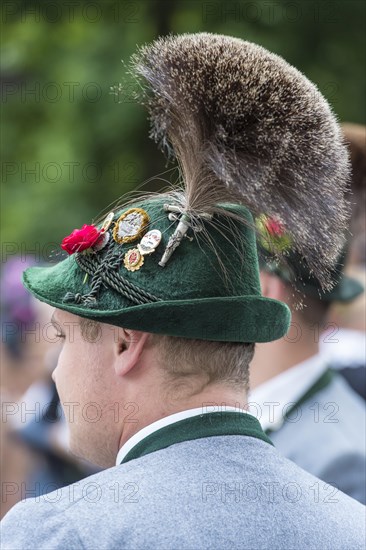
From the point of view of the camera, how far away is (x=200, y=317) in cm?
201

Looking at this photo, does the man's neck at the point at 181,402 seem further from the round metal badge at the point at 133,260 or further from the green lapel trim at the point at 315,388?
the green lapel trim at the point at 315,388

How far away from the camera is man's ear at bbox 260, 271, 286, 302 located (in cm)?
340

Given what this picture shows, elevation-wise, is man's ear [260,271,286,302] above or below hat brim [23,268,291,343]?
below

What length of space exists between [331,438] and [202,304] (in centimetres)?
155

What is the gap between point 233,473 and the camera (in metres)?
1.97

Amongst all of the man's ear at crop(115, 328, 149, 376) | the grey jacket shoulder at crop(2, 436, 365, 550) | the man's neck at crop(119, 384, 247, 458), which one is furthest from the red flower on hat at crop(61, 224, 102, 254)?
the grey jacket shoulder at crop(2, 436, 365, 550)

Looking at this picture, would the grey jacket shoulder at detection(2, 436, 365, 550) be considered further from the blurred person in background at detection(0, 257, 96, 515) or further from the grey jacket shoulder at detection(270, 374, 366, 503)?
the blurred person in background at detection(0, 257, 96, 515)

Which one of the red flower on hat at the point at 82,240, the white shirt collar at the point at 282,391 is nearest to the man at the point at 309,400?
the white shirt collar at the point at 282,391

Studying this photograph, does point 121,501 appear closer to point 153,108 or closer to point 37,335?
point 153,108

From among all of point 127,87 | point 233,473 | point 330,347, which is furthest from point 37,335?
point 233,473

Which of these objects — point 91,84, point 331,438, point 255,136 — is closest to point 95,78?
point 91,84

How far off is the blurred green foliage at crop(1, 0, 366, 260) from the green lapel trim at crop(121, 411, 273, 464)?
5.39 m

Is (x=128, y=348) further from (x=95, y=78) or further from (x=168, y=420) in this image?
(x=95, y=78)

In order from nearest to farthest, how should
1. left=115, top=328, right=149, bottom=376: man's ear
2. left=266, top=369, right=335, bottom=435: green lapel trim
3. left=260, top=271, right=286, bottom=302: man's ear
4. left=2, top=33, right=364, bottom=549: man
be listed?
left=2, top=33, right=364, bottom=549: man
left=115, top=328, right=149, bottom=376: man's ear
left=260, top=271, right=286, bottom=302: man's ear
left=266, top=369, right=335, bottom=435: green lapel trim
